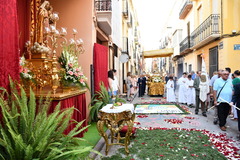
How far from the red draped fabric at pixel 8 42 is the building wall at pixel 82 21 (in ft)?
15.3

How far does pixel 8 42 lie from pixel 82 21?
5000mm

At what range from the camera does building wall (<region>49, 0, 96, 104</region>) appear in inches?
333

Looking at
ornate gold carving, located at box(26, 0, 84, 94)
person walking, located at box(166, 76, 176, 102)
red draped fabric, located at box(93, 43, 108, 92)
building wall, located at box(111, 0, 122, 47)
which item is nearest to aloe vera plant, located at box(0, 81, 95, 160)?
ornate gold carving, located at box(26, 0, 84, 94)

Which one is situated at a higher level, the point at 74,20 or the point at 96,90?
the point at 74,20

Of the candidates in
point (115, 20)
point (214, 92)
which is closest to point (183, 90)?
point (115, 20)

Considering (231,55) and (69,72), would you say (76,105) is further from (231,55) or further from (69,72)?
(231,55)

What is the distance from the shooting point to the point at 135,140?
6223mm

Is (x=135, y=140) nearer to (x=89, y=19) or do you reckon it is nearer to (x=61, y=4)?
(x=89, y=19)

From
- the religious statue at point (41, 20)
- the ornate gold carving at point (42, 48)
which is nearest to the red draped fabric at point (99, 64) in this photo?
the ornate gold carving at point (42, 48)

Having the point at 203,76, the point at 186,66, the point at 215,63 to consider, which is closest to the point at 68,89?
the point at 203,76

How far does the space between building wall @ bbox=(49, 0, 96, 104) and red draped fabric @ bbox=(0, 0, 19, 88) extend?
4.65m

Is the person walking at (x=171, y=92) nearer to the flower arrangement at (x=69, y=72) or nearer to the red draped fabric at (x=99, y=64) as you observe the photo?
Answer: the red draped fabric at (x=99, y=64)

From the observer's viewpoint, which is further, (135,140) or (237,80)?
(237,80)

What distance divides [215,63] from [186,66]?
10.8 meters
